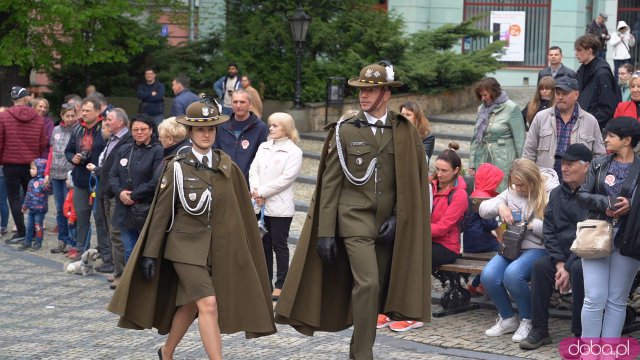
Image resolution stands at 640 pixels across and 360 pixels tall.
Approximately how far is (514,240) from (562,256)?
490 millimetres

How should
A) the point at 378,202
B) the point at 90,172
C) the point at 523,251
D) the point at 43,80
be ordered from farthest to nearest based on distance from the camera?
1. the point at 43,80
2. the point at 90,172
3. the point at 523,251
4. the point at 378,202

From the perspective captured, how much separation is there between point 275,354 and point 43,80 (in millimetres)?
22556

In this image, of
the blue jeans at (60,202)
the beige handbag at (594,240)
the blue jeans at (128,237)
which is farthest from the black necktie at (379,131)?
the blue jeans at (60,202)

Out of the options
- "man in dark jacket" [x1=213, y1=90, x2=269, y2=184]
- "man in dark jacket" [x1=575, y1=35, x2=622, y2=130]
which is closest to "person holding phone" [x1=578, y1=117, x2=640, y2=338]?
"man in dark jacket" [x1=213, y1=90, x2=269, y2=184]

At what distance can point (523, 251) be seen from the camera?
9.34 m

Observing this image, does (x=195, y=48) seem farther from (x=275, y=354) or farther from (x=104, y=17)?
(x=275, y=354)

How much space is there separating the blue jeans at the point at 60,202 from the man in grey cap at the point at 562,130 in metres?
5.52

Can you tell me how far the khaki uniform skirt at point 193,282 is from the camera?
25.2ft

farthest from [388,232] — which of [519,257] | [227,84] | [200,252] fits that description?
[227,84]

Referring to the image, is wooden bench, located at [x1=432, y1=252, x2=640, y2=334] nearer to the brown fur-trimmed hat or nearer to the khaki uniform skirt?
the khaki uniform skirt

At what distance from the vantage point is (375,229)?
7.90 metres

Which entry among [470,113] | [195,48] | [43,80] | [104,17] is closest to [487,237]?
[470,113]

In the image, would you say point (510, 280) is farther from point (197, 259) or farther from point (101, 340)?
point (101, 340)

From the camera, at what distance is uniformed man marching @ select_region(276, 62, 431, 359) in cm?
787
